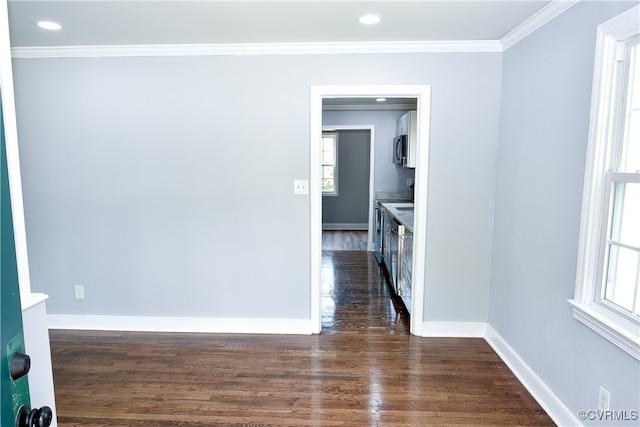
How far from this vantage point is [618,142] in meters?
1.74

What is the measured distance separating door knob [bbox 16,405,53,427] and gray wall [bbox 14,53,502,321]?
95.4 inches

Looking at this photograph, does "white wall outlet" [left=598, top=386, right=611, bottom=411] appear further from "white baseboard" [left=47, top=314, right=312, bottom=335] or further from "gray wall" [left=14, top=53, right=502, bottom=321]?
"white baseboard" [left=47, top=314, right=312, bottom=335]

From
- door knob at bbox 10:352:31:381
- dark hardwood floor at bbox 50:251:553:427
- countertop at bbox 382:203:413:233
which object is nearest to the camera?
door knob at bbox 10:352:31:381

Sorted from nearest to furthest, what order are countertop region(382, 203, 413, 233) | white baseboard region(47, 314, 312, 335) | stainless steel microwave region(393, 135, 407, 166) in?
white baseboard region(47, 314, 312, 335), countertop region(382, 203, 413, 233), stainless steel microwave region(393, 135, 407, 166)

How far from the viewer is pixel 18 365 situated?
2.34ft

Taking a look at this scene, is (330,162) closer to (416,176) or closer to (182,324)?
(416,176)

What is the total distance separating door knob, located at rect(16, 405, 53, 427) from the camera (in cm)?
73

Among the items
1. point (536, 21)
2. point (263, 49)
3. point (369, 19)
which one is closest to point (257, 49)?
point (263, 49)

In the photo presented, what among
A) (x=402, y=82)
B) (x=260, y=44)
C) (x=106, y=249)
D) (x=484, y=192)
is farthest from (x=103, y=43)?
(x=484, y=192)

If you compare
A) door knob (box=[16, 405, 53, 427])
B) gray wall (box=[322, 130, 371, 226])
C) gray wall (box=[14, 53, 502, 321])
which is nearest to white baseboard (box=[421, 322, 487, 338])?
gray wall (box=[14, 53, 502, 321])

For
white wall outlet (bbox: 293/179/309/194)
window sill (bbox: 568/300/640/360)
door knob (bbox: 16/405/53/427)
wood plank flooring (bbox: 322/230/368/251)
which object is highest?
white wall outlet (bbox: 293/179/309/194)

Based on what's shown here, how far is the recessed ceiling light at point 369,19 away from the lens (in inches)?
92.6

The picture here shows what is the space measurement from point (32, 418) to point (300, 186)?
247 centimetres

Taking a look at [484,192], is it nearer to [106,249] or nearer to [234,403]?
[234,403]
